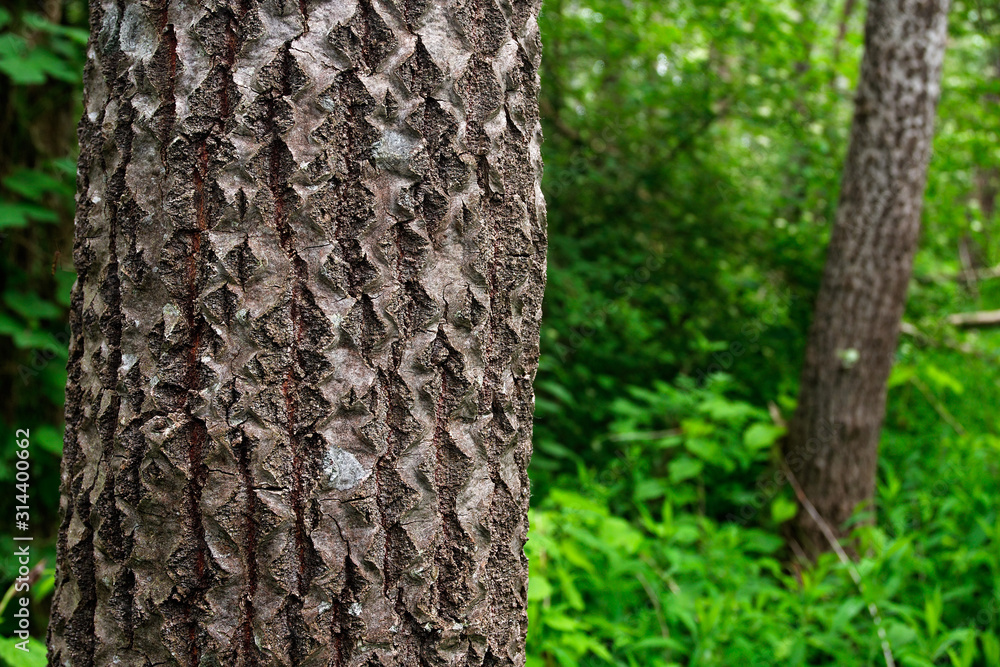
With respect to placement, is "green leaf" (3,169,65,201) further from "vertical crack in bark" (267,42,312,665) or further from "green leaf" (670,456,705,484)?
"green leaf" (670,456,705,484)

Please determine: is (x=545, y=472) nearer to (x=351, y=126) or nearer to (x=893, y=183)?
(x=893, y=183)

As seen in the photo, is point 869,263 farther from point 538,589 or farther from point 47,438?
point 47,438

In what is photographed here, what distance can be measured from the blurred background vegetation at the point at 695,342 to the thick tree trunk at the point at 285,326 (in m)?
1.12

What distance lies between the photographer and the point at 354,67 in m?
0.97

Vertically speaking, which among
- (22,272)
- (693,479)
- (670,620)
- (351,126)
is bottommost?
(693,479)

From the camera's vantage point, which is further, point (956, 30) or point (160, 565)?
point (956, 30)

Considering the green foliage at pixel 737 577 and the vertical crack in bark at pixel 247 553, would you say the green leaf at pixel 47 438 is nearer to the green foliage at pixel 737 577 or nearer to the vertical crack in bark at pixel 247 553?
the green foliage at pixel 737 577

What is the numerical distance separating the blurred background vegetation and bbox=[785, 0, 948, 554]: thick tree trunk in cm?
23

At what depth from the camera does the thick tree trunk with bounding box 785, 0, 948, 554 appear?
3693mm

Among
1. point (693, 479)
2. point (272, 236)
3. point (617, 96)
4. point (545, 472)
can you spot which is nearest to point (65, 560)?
point (272, 236)

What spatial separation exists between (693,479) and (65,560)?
367 cm

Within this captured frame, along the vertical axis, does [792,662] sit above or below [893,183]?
below

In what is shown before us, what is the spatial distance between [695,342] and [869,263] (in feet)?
4.32

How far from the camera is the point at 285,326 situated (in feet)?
3.18
